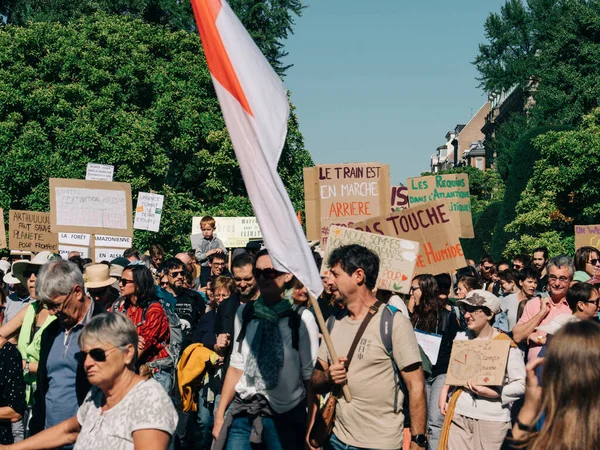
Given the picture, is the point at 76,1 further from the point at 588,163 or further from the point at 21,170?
the point at 588,163

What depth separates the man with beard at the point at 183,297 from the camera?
1022cm

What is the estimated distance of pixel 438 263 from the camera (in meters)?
11.1

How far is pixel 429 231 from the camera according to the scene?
11367 millimetres

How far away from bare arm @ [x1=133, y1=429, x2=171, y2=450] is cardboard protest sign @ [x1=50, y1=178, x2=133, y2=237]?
1087 centimetres

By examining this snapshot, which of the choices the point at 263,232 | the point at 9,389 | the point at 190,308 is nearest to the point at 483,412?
the point at 263,232

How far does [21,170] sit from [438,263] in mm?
24231

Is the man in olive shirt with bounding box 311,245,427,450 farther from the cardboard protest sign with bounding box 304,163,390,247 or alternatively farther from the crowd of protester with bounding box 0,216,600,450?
the cardboard protest sign with bounding box 304,163,390,247

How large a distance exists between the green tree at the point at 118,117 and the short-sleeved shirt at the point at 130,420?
29.1 metres

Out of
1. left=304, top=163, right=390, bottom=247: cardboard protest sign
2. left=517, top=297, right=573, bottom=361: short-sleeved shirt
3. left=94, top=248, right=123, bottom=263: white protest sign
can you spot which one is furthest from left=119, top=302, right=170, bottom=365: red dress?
left=94, top=248, right=123, bottom=263: white protest sign

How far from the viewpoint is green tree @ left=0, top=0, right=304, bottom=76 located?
142 ft

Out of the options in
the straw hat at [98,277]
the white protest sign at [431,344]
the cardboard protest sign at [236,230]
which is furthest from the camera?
the cardboard protest sign at [236,230]

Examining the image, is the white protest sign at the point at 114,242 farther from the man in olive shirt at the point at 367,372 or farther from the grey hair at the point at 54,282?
the man in olive shirt at the point at 367,372

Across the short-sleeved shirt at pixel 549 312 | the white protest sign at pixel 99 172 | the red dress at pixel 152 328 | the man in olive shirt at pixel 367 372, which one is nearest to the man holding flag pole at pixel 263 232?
the man in olive shirt at pixel 367 372

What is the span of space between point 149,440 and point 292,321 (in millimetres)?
1617
